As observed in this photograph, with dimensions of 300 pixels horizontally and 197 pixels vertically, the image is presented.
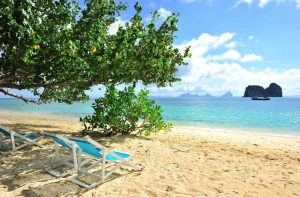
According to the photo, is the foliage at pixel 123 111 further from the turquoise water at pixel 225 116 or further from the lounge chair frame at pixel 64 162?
the turquoise water at pixel 225 116

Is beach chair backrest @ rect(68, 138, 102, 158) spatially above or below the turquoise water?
above

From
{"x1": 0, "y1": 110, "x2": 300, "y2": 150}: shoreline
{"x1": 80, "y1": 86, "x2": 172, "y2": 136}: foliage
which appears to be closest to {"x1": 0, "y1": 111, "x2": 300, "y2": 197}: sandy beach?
{"x1": 80, "y1": 86, "x2": 172, "y2": 136}: foliage

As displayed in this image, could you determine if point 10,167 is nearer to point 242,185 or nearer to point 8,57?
point 8,57

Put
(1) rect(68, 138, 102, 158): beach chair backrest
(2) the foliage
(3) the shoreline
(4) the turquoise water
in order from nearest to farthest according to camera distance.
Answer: (1) rect(68, 138, 102, 158): beach chair backrest < (2) the foliage < (3) the shoreline < (4) the turquoise water

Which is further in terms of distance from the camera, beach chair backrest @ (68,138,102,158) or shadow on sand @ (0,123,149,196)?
beach chair backrest @ (68,138,102,158)

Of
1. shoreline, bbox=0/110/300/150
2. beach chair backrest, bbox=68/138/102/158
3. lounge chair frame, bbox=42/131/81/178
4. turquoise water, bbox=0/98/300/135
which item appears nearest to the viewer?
beach chair backrest, bbox=68/138/102/158

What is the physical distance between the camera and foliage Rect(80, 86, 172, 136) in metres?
12.8

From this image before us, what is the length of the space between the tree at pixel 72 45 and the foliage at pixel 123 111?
135 centimetres

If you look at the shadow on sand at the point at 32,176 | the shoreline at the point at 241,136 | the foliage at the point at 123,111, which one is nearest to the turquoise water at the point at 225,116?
the shoreline at the point at 241,136

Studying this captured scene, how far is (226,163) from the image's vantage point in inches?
364

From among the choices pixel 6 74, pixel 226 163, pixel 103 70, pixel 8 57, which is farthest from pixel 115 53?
pixel 226 163

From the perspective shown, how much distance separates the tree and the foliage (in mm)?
1348

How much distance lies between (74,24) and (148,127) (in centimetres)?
556

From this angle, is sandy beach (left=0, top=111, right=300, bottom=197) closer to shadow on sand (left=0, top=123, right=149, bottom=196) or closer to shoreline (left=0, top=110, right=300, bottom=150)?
shadow on sand (left=0, top=123, right=149, bottom=196)
